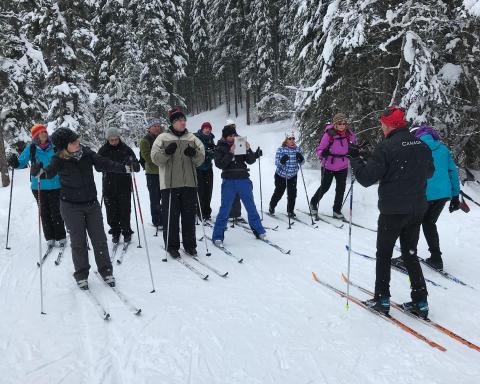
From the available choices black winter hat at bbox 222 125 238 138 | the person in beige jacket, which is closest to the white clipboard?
black winter hat at bbox 222 125 238 138

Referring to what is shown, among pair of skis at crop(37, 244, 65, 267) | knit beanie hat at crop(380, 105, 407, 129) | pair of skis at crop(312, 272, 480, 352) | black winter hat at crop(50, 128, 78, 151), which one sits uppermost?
knit beanie hat at crop(380, 105, 407, 129)

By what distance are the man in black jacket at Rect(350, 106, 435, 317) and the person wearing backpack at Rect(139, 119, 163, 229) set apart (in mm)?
4351

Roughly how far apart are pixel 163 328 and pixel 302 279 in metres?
2.13

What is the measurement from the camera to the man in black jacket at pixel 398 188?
3877 mm

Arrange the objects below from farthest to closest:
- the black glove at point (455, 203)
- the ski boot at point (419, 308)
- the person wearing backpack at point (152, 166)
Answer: the person wearing backpack at point (152, 166), the black glove at point (455, 203), the ski boot at point (419, 308)

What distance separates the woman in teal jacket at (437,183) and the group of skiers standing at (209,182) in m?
0.01

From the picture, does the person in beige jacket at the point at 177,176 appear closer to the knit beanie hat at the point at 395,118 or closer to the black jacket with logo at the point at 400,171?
the black jacket with logo at the point at 400,171

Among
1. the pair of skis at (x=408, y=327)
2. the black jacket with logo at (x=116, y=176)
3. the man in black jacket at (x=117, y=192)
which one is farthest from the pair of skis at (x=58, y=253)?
the pair of skis at (x=408, y=327)

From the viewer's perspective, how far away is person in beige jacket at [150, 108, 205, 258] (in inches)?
235

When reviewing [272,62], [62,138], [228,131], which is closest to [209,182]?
[228,131]

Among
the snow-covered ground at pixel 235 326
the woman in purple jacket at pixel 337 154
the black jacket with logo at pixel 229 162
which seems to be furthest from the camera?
the woman in purple jacket at pixel 337 154

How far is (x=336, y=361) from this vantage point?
11.2ft

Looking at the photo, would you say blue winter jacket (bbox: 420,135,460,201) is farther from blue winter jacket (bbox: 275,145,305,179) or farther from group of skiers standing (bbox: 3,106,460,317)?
blue winter jacket (bbox: 275,145,305,179)

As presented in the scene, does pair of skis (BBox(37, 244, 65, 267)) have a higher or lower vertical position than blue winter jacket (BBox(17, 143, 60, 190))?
lower
